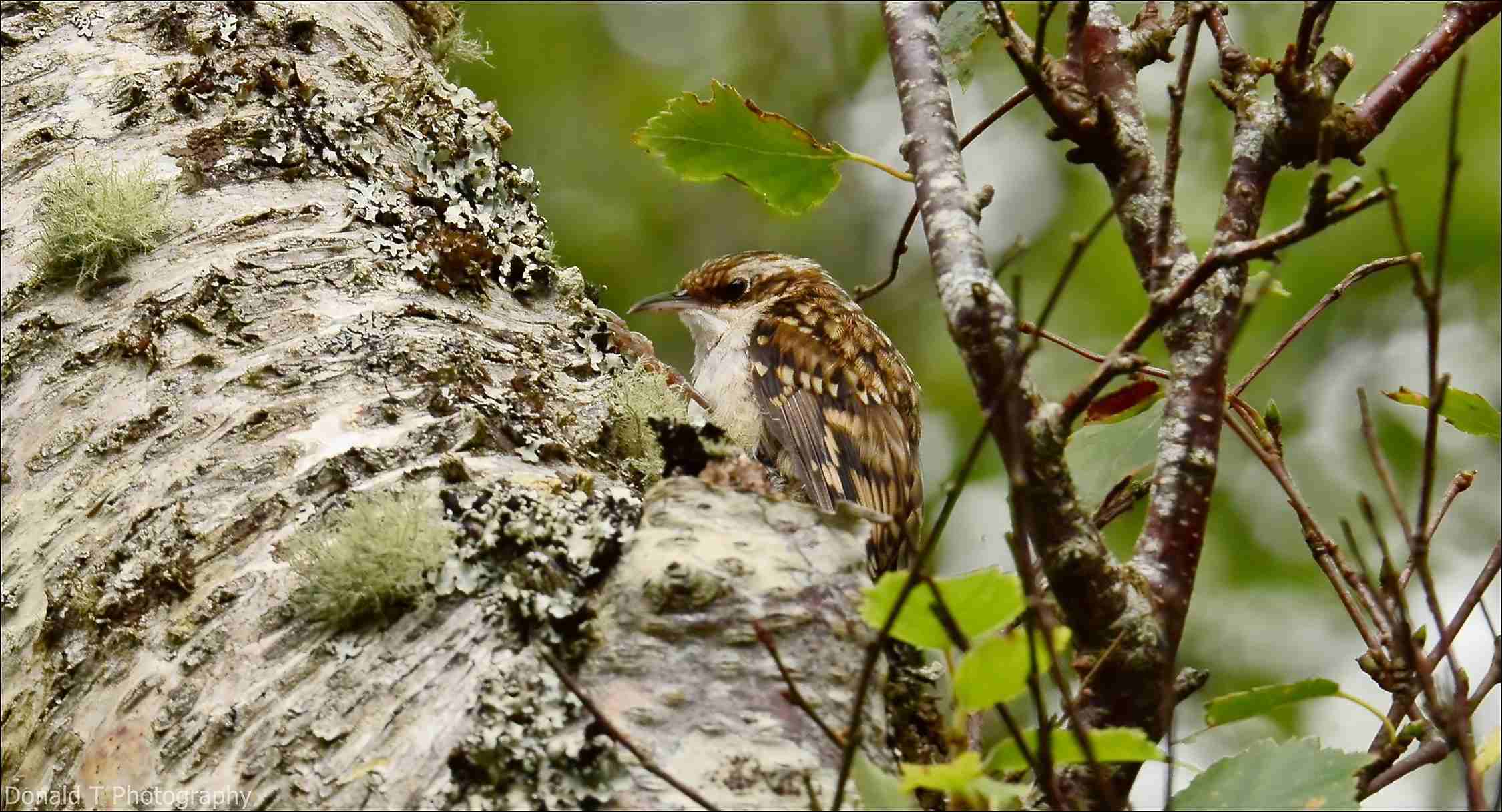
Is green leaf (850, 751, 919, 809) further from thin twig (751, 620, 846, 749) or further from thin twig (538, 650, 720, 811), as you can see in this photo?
thin twig (538, 650, 720, 811)

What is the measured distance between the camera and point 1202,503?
200 centimetres

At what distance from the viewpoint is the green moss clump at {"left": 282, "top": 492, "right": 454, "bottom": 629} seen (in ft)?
6.21

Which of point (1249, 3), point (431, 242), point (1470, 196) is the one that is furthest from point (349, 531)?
point (1249, 3)

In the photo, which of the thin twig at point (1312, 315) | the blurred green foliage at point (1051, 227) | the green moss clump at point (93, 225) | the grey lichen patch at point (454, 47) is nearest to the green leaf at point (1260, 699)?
the thin twig at point (1312, 315)

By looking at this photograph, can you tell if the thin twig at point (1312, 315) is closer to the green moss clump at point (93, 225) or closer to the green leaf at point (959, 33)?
the green leaf at point (959, 33)

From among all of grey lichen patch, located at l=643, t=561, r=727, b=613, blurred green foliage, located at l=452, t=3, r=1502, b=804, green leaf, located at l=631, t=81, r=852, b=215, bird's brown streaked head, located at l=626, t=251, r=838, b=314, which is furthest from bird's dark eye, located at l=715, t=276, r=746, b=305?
grey lichen patch, located at l=643, t=561, r=727, b=613

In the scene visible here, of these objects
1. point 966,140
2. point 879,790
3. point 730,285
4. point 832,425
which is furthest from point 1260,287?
point 730,285

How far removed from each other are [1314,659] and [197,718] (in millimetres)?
5528

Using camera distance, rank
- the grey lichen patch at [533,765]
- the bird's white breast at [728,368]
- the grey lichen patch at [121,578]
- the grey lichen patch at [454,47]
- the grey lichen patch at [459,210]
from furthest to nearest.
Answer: the bird's white breast at [728,368], the grey lichen patch at [454,47], the grey lichen patch at [459,210], the grey lichen patch at [121,578], the grey lichen patch at [533,765]

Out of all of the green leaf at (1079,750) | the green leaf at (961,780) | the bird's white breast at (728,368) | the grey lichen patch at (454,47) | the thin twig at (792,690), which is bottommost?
the green leaf at (961,780)

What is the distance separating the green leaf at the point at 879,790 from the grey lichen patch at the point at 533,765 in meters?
0.34

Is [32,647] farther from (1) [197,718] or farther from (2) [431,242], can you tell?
(2) [431,242]

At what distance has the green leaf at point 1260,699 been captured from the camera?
1734 millimetres

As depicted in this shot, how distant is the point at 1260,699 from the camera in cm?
176
